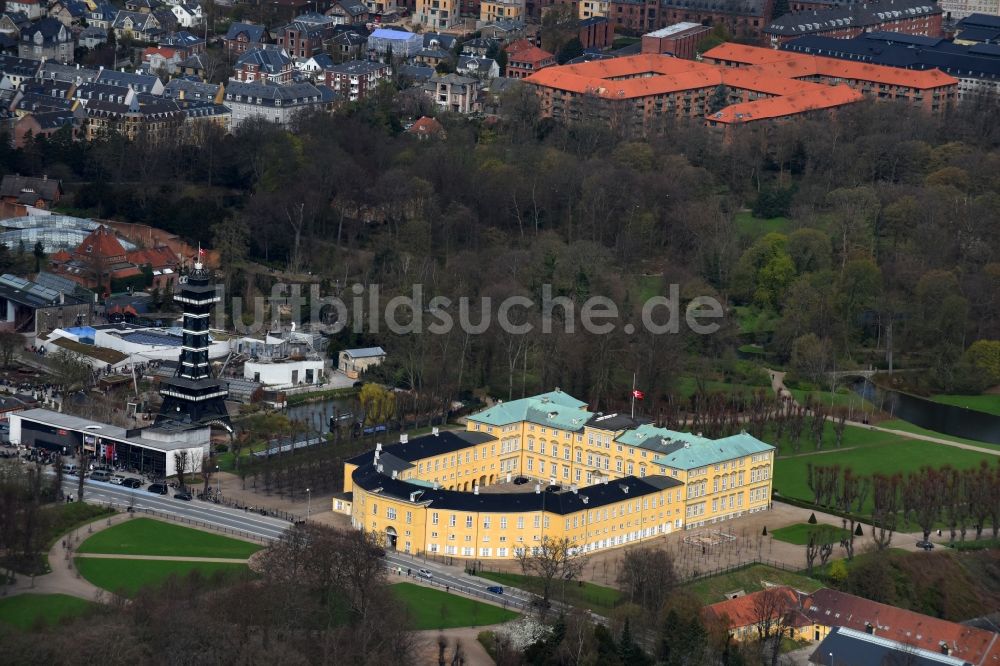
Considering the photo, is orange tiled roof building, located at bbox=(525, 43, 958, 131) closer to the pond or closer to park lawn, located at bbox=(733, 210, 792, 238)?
park lawn, located at bbox=(733, 210, 792, 238)

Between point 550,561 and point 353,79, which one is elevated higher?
point 353,79

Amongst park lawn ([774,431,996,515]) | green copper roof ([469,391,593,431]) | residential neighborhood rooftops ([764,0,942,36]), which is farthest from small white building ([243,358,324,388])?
residential neighborhood rooftops ([764,0,942,36])

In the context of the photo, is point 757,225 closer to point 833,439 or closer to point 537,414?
point 833,439

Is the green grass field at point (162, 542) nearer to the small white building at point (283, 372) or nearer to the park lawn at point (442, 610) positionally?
the park lawn at point (442, 610)

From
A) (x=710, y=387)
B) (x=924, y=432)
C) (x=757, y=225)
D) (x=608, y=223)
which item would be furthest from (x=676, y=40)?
(x=924, y=432)

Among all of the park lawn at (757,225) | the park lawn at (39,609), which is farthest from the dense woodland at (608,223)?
the park lawn at (39,609)

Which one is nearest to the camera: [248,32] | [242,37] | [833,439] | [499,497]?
[499,497]
